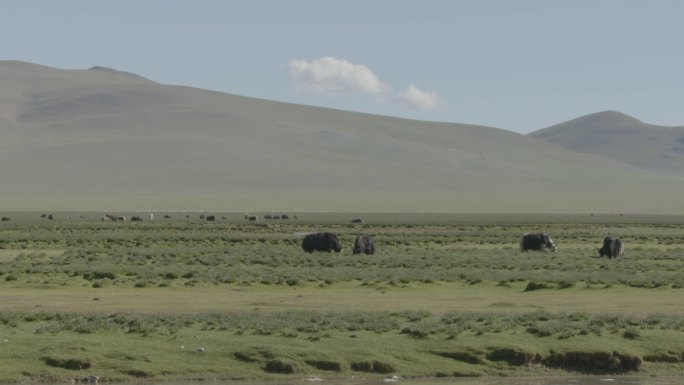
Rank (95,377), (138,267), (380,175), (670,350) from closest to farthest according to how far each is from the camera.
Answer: (95,377), (670,350), (138,267), (380,175)

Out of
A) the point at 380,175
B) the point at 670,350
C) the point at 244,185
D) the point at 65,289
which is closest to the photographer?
the point at 670,350

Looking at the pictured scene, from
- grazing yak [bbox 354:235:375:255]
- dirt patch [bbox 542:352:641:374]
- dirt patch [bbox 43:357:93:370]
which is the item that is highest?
grazing yak [bbox 354:235:375:255]

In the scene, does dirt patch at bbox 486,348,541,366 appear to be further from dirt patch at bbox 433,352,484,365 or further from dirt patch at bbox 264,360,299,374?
dirt patch at bbox 264,360,299,374

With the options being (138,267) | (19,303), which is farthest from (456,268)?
(19,303)

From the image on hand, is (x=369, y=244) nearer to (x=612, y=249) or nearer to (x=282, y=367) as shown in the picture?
(x=612, y=249)

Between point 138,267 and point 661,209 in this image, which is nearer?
point 138,267

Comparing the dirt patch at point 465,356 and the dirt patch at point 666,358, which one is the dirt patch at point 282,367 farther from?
the dirt patch at point 666,358

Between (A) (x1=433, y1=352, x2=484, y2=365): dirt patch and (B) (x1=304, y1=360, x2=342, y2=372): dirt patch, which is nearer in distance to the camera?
(B) (x1=304, y1=360, x2=342, y2=372): dirt patch

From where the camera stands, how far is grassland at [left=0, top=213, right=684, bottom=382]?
802 inches

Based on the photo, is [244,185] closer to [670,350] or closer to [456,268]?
[456,268]

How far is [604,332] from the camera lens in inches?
896

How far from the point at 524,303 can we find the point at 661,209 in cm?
14517

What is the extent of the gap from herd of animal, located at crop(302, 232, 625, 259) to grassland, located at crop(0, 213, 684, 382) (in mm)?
1570

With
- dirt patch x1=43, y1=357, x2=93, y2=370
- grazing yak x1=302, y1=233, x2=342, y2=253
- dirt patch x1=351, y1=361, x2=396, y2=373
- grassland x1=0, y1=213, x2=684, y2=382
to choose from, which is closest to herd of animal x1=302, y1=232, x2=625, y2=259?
grazing yak x1=302, y1=233, x2=342, y2=253
